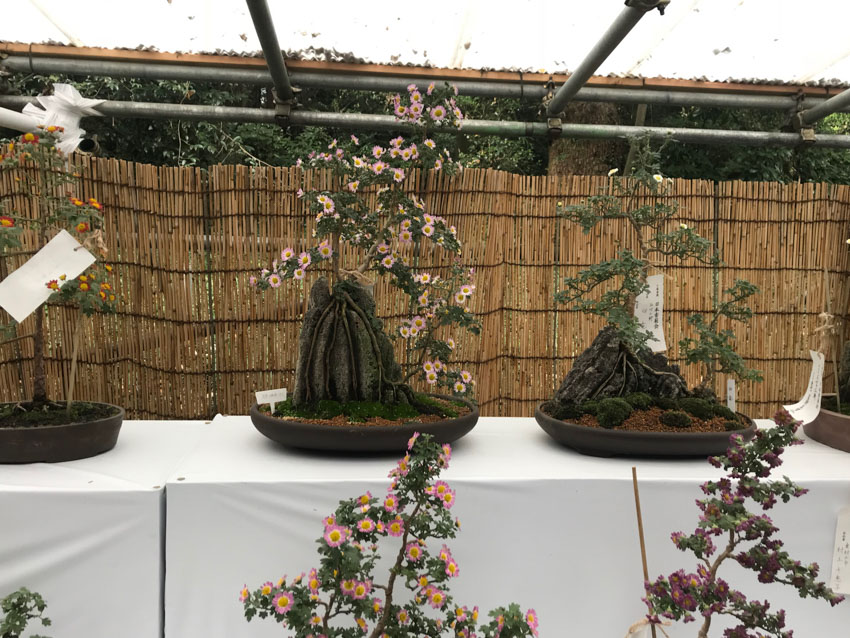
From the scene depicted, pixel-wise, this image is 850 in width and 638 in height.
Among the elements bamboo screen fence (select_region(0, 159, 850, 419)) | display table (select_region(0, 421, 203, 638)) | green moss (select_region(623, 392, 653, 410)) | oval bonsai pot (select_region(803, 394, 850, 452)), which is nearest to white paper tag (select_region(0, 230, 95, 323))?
display table (select_region(0, 421, 203, 638))

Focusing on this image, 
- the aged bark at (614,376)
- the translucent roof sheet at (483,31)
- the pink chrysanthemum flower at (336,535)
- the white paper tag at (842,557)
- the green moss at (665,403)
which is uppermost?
the translucent roof sheet at (483,31)

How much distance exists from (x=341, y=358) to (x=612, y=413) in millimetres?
596

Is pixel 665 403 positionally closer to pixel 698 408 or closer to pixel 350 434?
pixel 698 408

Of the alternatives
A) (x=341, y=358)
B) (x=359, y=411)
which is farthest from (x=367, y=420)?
A: (x=341, y=358)

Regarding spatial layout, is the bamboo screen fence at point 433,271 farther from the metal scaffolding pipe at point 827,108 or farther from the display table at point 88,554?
the display table at point 88,554

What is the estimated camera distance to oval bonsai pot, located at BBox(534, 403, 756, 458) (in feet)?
4.12

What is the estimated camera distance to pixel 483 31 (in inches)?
77.5

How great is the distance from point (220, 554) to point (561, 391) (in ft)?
2.76

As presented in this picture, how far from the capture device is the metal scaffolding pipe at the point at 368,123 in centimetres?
221

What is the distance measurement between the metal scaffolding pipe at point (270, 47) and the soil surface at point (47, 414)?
101 centimetres

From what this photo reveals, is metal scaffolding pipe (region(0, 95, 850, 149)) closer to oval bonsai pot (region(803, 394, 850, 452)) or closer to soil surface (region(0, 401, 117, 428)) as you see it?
oval bonsai pot (region(803, 394, 850, 452))

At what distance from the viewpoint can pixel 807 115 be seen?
2309mm

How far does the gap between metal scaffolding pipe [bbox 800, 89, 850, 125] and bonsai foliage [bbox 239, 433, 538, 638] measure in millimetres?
2064

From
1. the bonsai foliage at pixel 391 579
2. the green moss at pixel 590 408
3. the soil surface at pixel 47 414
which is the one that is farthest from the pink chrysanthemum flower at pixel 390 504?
the soil surface at pixel 47 414
